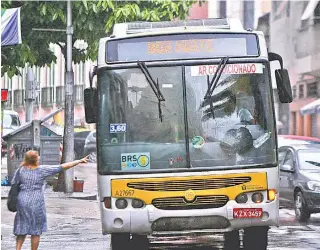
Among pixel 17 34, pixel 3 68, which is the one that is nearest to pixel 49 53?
pixel 3 68

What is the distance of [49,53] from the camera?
2825cm

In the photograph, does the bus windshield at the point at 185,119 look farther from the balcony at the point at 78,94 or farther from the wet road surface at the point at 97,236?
the balcony at the point at 78,94

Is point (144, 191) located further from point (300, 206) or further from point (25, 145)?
point (25, 145)

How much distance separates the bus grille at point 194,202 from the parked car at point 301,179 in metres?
6.63

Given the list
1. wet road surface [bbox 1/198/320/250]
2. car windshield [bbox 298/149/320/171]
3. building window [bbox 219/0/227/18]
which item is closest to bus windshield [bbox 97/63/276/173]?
wet road surface [bbox 1/198/320/250]

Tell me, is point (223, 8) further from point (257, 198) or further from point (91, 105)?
point (257, 198)

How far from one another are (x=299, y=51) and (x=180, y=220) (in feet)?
112

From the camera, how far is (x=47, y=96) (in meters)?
67.7

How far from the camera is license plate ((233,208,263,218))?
45.2ft

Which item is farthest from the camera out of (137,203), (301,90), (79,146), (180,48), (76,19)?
(301,90)

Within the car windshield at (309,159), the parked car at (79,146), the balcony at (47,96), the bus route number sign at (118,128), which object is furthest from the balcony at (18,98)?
the bus route number sign at (118,128)

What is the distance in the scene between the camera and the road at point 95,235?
16141 millimetres

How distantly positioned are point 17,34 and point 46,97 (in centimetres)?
4703

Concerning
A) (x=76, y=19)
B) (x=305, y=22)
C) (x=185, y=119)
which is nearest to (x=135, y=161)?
(x=185, y=119)
